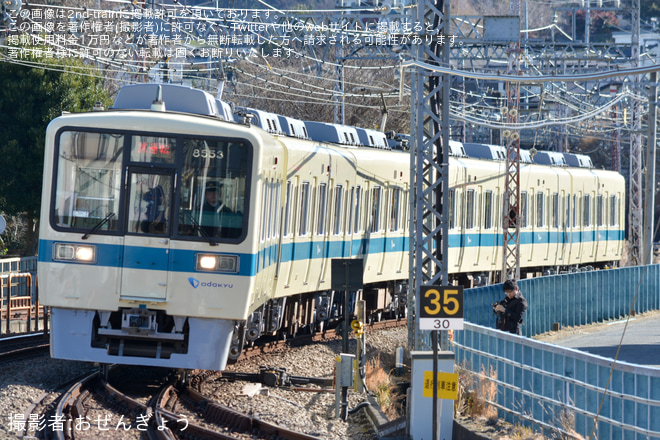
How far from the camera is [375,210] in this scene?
18.4 meters

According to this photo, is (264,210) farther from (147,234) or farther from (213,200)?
(147,234)

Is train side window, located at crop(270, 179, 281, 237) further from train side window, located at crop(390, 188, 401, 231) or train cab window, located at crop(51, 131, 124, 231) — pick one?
train side window, located at crop(390, 188, 401, 231)

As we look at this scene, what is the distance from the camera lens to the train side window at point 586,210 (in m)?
28.3

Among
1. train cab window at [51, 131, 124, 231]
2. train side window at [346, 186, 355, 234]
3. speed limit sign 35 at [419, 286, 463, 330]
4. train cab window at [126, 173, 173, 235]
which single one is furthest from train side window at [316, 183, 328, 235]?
speed limit sign 35 at [419, 286, 463, 330]

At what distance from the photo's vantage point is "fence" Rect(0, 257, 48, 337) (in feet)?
55.2

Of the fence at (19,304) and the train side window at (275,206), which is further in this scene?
the fence at (19,304)

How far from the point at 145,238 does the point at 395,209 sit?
956 cm

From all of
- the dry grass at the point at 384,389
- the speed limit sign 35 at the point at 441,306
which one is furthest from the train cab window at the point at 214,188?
the dry grass at the point at 384,389

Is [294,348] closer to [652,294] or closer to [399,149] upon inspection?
[399,149]

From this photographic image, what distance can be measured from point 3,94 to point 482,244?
12384 millimetres

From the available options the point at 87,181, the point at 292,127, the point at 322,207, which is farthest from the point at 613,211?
the point at 87,181

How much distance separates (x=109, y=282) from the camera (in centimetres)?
1037

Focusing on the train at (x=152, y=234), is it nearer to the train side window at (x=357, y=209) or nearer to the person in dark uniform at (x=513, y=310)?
the person in dark uniform at (x=513, y=310)

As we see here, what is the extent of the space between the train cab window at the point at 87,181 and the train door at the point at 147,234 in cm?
19
